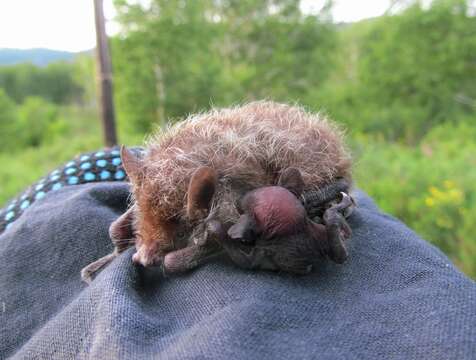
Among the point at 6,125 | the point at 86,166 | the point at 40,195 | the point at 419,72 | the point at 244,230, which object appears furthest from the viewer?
the point at 6,125

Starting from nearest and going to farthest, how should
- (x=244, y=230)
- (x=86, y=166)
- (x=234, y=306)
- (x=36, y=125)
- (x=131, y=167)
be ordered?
(x=234, y=306), (x=244, y=230), (x=131, y=167), (x=86, y=166), (x=36, y=125)

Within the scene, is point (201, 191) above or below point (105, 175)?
above

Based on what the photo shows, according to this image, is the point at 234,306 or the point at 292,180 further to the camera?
the point at 292,180

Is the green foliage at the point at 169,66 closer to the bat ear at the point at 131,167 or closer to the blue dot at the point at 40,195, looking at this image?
the blue dot at the point at 40,195

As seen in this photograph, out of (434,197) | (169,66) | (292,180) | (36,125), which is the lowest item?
(36,125)

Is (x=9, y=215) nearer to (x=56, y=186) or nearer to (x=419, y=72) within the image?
(x=56, y=186)

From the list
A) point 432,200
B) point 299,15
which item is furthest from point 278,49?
point 432,200

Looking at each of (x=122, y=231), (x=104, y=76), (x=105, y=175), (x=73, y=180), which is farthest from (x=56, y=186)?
(x=104, y=76)

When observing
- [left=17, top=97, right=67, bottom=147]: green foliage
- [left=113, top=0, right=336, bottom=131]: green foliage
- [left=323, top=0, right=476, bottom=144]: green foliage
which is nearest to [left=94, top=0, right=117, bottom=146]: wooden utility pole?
[left=113, top=0, right=336, bottom=131]: green foliage
